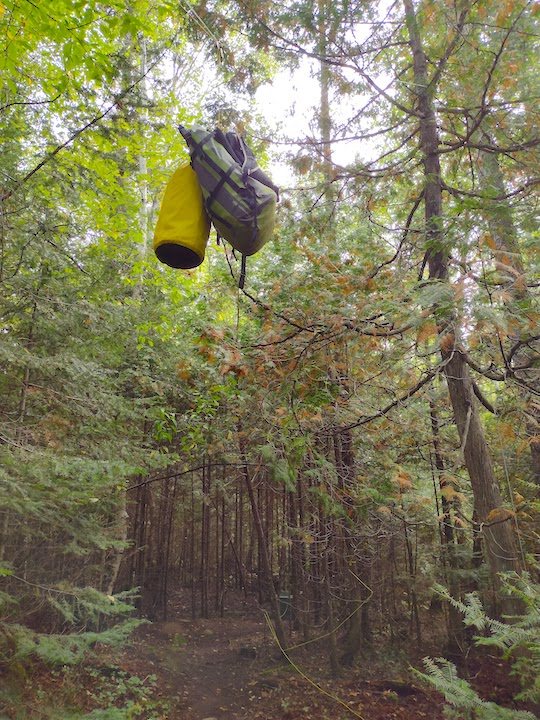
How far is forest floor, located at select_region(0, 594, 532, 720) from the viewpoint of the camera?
5.69 meters

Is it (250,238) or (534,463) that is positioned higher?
(250,238)

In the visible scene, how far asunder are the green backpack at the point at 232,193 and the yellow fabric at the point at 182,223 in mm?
78

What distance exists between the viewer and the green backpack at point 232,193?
207cm

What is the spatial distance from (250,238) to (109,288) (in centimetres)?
401

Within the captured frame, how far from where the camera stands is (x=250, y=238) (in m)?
2.15

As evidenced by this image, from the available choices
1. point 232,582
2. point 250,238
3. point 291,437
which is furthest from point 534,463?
point 232,582

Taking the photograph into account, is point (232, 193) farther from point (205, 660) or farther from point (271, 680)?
point (205, 660)

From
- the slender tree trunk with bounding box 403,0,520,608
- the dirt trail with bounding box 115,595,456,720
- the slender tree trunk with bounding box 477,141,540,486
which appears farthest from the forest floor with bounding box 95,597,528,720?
the slender tree trunk with bounding box 477,141,540,486

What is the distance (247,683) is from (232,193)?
740 centimetres

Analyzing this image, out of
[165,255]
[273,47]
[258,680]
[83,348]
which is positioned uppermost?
[273,47]

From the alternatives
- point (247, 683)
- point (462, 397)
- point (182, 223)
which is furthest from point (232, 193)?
point (247, 683)

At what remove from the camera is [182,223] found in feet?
7.09

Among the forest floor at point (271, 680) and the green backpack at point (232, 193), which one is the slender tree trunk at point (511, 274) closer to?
the green backpack at point (232, 193)

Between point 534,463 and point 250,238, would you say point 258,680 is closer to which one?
point 534,463
